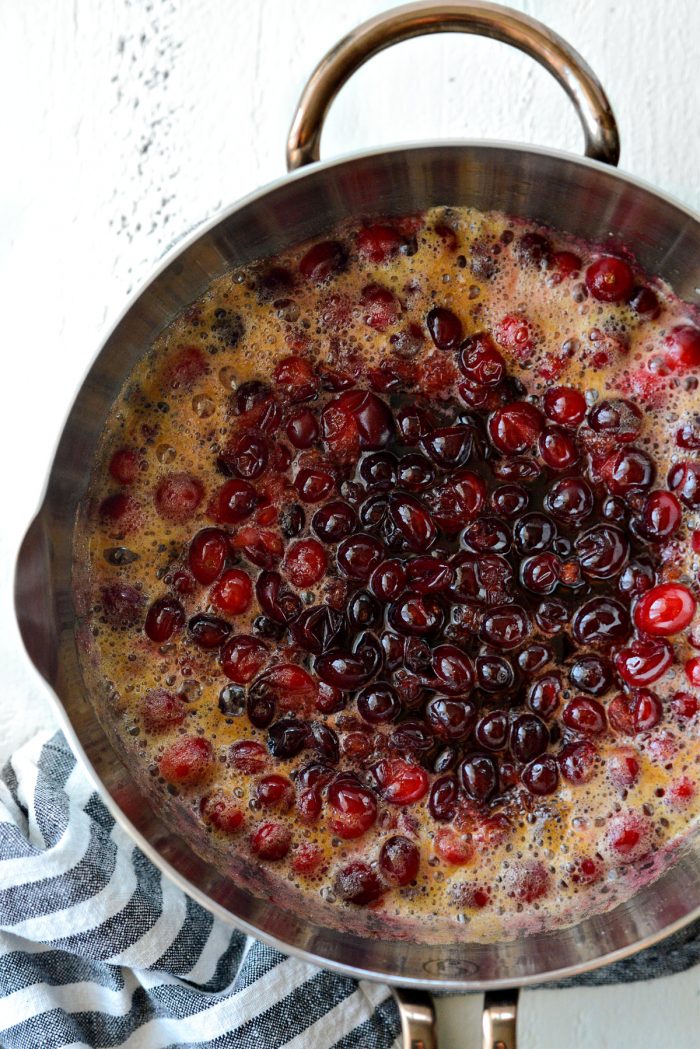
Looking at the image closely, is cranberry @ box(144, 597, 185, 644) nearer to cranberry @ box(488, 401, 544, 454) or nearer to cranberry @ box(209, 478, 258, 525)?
cranberry @ box(209, 478, 258, 525)

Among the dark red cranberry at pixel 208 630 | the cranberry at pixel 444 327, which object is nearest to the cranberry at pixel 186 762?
the dark red cranberry at pixel 208 630

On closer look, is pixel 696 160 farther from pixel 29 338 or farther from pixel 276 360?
pixel 29 338

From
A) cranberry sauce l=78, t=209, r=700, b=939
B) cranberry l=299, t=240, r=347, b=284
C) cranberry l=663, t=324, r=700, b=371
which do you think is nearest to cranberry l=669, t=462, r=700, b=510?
cranberry sauce l=78, t=209, r=700, b=939

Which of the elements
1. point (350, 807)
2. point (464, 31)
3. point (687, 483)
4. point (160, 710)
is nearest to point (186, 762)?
point (160, 710)

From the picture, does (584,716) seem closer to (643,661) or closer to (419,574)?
(643,661)

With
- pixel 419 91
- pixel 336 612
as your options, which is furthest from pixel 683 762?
pixel 419 91
